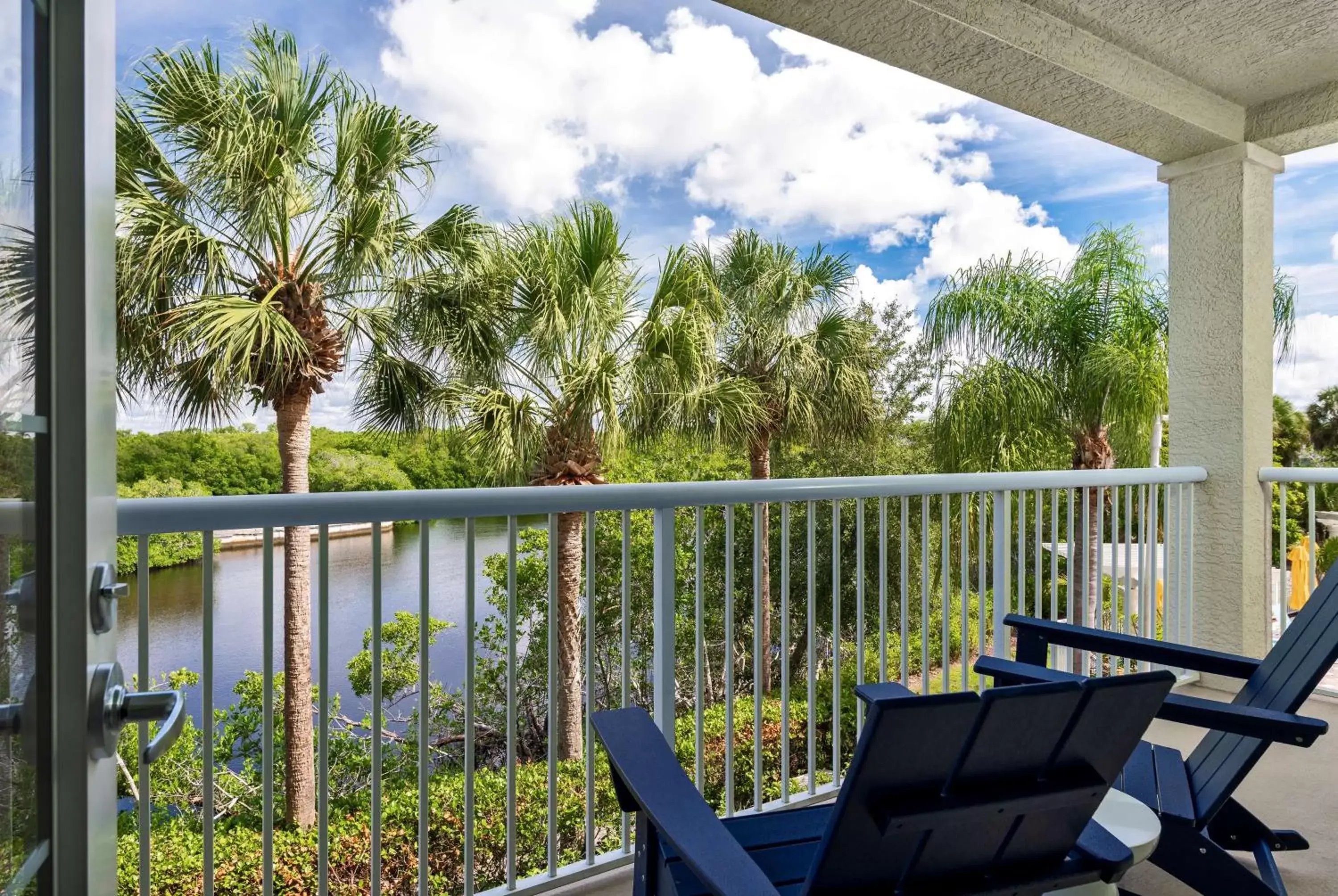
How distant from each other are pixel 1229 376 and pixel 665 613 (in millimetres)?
2950

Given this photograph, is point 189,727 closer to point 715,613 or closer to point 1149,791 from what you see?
point 715,613

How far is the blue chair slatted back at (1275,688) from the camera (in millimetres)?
1867

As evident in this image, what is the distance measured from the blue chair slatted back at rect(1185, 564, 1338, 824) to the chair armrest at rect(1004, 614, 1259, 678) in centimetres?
6

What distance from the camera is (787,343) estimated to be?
16859 mm

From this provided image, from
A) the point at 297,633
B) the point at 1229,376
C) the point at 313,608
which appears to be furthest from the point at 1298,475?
the point at 313,608

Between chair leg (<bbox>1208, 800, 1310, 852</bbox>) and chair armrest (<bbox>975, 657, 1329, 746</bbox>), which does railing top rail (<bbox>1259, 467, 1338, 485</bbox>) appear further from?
chair armrest (<bbox>975, 657, 1329, 746</bbox>)

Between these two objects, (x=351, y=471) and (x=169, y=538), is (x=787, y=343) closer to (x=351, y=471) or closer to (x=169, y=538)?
(x=351, y=471)

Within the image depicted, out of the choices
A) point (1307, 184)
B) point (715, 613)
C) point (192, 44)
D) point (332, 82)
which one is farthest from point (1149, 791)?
point (1307, 184)

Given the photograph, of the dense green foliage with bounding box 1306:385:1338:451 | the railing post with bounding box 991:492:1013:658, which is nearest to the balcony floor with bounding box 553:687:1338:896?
the railing post with bounding box 991:492:1013:658

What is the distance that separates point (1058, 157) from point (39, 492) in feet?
113

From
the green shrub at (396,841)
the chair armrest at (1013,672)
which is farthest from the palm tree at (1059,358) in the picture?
the chair armrest at (1013,672)

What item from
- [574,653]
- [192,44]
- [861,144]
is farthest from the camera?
[861,144]

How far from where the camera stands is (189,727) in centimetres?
1195

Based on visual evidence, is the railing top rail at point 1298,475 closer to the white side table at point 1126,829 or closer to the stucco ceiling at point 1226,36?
the stucco ceiling at point 1226,36
